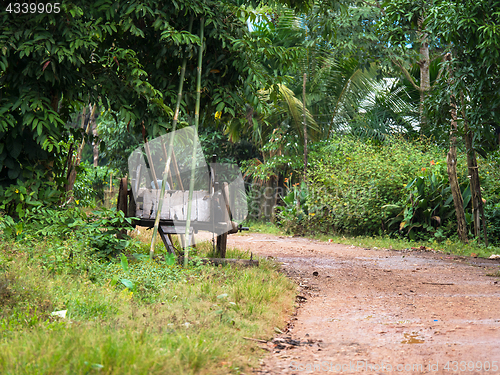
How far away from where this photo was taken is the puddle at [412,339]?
3754 mm

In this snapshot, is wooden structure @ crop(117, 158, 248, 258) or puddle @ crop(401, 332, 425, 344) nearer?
puddle @ crop(401, 332, 425, 344)

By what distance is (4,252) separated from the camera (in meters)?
4.91

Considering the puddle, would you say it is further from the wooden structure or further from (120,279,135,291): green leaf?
the wooden structure

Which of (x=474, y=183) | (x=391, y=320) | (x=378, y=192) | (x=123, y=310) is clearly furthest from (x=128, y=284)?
(x=378, y=192)

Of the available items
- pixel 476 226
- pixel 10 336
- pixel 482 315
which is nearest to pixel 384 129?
pixel 476 226

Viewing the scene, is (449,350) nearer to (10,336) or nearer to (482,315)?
(482,315)

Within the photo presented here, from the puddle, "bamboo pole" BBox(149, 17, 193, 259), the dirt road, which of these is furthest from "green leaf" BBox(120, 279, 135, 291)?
the puddle

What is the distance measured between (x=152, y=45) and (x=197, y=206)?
2.39 meters

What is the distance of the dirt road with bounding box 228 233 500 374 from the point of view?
3.29 m

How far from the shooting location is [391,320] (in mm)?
4516

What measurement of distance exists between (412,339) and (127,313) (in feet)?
7.45

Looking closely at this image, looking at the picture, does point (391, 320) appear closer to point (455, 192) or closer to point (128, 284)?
point (128, 284)

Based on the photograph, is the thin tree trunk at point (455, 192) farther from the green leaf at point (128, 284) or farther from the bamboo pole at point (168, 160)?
the green leaf at point (128, 284)

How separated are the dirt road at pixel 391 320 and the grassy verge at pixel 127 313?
13.4 inches
